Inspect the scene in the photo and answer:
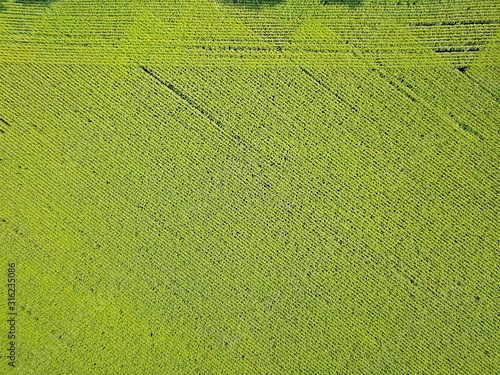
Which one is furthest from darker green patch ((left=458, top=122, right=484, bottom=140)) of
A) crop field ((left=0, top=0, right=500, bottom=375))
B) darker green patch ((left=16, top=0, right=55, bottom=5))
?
darker green patch ((left=16, top=0, right=55, bottom=5))

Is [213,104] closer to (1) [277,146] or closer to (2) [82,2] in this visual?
(1) [277,146]

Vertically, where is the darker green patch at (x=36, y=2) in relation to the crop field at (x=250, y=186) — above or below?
above

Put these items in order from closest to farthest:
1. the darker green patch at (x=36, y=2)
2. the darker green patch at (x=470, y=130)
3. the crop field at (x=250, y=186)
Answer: the crop field at (x=250, y=186) → the darker green patch at (x=470, y=130) → the darker green patch at (x=36, y=2)

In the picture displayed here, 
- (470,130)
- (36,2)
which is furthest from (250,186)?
(36,2)

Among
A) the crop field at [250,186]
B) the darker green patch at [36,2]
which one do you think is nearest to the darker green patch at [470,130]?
the crop field at [250,186]

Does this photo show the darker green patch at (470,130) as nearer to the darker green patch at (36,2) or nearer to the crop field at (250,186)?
the crop field at (250,186)

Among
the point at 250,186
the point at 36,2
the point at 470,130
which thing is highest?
the point at 36,2

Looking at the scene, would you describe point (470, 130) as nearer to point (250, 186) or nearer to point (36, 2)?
point (250, 186)

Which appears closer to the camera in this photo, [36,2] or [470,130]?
[470,130]
